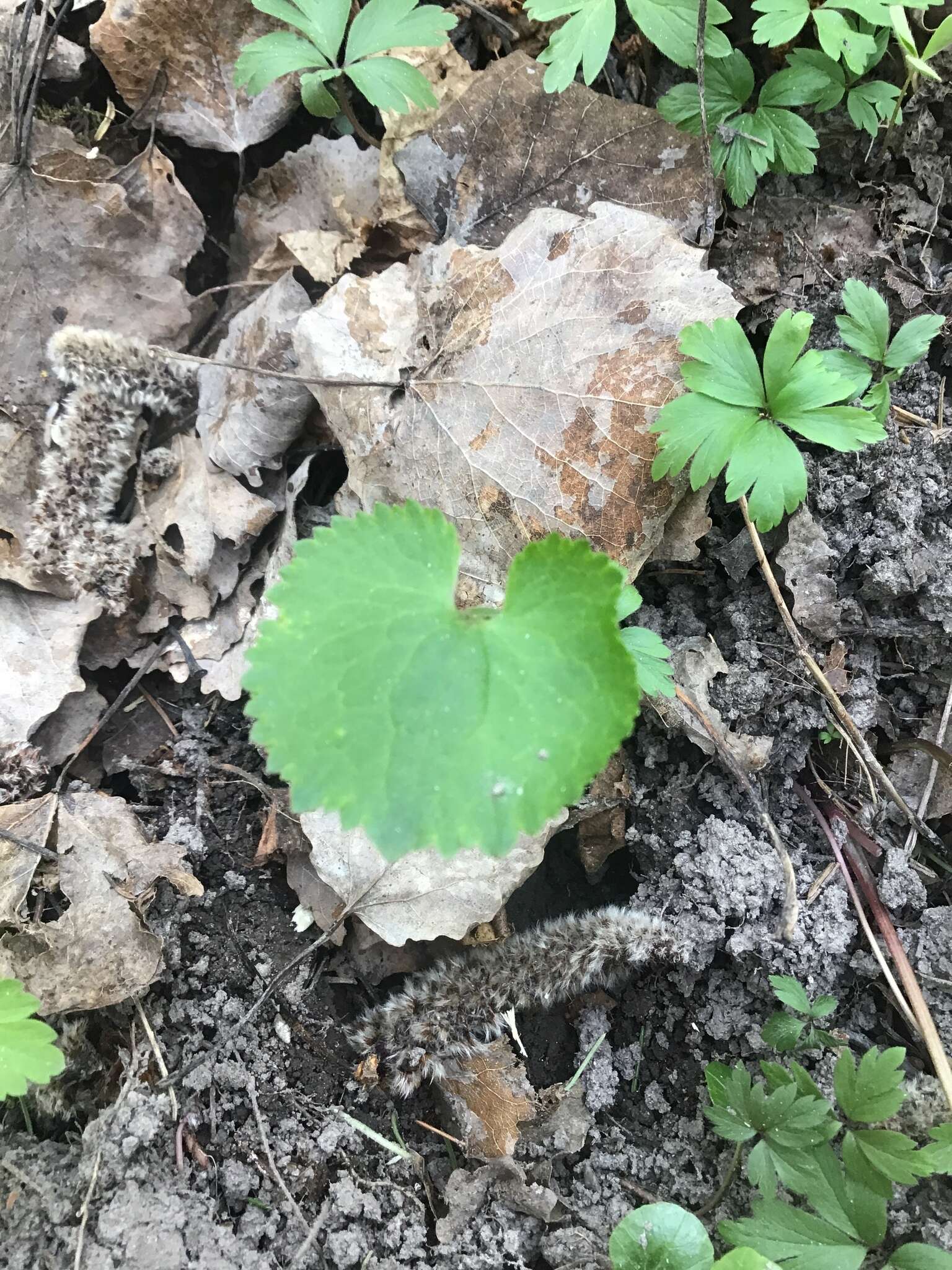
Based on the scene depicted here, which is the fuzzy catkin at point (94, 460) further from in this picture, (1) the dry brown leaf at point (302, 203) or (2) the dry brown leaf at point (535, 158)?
(2) the dry brown leaf at point (535, 158)

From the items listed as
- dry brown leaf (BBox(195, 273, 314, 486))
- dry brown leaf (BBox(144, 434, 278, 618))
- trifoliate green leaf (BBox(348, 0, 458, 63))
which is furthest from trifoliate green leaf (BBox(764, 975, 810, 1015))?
trifoliate green leaf (BBox(348, 0, 458, 63))

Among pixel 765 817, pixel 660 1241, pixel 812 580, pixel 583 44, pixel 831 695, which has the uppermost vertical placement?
pixel 583 44

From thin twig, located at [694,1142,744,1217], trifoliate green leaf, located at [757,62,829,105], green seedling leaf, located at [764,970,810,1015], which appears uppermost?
trifoliate green leaf, located at [757,62,829,105]

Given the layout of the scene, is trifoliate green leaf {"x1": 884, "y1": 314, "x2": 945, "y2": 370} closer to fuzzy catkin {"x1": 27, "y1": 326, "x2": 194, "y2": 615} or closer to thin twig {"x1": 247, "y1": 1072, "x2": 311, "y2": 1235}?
fuzzy catkin {"x1": 27, "y1": 326, "x2": 194, "y2": 615}

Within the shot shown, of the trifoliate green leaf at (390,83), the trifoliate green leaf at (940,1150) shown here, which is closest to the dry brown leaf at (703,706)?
the trifoliate green leaf at (940,1150)

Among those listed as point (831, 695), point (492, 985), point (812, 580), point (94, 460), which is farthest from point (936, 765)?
point (94, 460)

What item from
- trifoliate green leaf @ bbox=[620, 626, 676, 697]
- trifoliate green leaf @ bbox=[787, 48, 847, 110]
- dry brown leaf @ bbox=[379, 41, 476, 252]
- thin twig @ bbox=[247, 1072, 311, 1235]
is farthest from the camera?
dry brown leaf @ bbox=[379, 41, 476, 252]

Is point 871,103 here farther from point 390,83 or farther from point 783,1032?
point 783,1032
